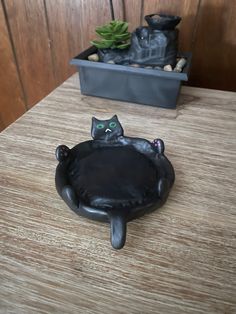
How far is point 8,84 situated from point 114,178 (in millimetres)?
1097

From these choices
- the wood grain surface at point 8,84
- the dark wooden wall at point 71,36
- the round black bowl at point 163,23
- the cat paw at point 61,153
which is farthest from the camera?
the wood grain surface at point 8,84

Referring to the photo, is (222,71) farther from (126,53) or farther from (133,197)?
(133,197)

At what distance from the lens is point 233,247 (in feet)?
1.24

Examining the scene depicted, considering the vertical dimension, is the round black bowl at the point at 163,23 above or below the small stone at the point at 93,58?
above

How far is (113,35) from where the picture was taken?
0.69m

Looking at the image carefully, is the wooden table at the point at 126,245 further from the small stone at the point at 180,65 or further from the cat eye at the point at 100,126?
the small stone at the point at 180,65

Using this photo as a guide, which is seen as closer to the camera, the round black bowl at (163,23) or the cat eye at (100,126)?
the cat eye at (100,126)

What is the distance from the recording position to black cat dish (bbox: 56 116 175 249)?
381 millimetres

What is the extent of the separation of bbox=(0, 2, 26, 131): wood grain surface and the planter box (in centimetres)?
61

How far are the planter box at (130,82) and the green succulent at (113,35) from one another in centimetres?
6

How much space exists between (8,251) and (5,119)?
1229 mm

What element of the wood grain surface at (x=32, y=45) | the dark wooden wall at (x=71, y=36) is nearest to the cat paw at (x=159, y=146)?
the dark wooden wall at (x=71, y=36)

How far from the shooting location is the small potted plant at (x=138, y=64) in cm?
65

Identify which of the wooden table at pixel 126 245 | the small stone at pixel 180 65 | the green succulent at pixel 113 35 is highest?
the green succulent at pixel 113 35
